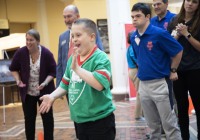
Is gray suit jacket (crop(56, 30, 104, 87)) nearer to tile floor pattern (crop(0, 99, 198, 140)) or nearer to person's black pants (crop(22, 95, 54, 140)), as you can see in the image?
person's black pants (crop(22, 95, 54, 140))

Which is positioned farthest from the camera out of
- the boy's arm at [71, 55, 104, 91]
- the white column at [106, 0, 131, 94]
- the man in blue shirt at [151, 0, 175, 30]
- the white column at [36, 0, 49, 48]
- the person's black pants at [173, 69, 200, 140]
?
the white column at [36, 0, 49, 48]

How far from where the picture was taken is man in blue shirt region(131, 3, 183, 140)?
3.34m

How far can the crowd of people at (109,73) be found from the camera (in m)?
2.41

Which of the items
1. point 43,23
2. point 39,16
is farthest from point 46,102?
point 39,16

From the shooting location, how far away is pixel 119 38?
9.62 meters

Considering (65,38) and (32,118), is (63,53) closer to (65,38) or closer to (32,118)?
(65,38)

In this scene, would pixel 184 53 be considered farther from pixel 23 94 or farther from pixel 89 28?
pixel 23 94

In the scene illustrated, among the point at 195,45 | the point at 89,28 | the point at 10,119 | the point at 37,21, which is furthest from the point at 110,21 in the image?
the point at 89,28

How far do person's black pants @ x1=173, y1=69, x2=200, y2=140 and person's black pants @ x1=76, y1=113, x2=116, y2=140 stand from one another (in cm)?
133

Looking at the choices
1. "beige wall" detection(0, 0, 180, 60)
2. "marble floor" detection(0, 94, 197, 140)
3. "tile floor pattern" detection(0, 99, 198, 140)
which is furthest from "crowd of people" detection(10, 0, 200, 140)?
"beige wall" detection(0, 0, 180, 60)

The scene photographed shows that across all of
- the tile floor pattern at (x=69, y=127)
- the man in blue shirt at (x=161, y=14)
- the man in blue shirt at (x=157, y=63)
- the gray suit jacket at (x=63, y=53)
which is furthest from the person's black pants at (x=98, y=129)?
the tile floor pattern at (x=69, y=127)

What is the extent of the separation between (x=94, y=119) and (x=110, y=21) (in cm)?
746

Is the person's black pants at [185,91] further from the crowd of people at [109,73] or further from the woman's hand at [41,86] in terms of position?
the woman's hand at [41,86]

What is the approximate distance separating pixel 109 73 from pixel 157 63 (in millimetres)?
1139
